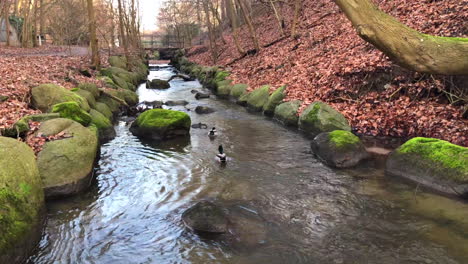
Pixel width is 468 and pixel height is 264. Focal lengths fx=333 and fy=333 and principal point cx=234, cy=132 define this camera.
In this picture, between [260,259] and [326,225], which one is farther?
[326,225]

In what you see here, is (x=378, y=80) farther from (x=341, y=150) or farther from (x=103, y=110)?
(x=103, y=110)

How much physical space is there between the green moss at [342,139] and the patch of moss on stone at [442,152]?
114cm

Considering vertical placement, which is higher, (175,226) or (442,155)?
(442,155)

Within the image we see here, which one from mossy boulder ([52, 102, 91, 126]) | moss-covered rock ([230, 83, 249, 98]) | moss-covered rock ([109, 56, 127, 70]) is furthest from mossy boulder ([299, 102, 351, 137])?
moss-covered rock ([109, 56, 127, 70])

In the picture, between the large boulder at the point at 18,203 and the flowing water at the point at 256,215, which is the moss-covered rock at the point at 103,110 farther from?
the large boulder at the point at 18,203

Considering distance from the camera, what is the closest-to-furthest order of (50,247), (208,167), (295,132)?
(50,247) < (208,167) < (295,132)

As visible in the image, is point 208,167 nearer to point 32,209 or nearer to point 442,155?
point 32,209

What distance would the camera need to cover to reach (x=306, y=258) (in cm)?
473

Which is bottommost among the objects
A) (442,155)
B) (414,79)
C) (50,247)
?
(50,247)

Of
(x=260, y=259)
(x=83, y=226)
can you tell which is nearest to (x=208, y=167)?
(x=83, y=226)

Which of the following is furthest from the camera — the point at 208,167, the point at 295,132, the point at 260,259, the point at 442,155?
the point at 295,132

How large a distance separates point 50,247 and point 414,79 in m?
10.1

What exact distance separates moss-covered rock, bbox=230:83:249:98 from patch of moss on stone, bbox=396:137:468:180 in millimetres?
11104

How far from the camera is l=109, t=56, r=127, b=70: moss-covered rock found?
23.9m
